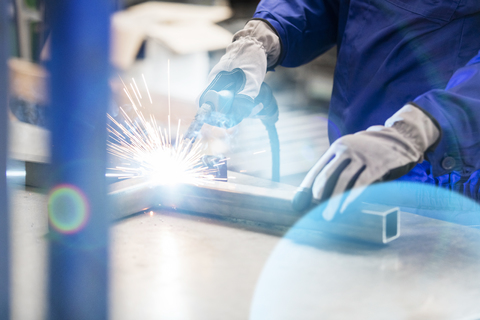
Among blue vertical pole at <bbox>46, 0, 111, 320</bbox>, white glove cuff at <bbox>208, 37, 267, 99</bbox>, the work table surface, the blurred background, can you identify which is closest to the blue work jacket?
white glove cuff at <bbox>208, 37, 267, 99</bbox>

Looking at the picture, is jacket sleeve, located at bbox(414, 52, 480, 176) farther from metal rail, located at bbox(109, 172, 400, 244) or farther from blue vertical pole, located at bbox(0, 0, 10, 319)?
blue vertical pole, located at bbox(0, 0, 10, 319)

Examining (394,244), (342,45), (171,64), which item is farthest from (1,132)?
(171,64)

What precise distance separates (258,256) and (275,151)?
92 centimetres

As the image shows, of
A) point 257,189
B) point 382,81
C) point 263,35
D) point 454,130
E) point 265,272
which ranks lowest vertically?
point 265,272

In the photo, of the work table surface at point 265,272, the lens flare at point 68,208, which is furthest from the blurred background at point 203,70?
the lens flare at point 68,208

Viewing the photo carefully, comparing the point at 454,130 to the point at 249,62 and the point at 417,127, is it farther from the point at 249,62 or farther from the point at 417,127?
the point at 249,62

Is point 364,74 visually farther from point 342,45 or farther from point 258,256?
point 258,256

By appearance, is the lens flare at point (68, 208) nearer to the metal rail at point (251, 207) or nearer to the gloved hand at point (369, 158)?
the metal rail at point (251, 207)

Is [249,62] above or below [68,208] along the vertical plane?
above

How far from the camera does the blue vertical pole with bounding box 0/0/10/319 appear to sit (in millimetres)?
528

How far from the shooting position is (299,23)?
4.98ft

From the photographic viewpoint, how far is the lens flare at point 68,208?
1.61 ft

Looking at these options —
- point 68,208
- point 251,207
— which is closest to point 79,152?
point 68,208

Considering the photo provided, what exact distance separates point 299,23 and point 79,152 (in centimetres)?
121
